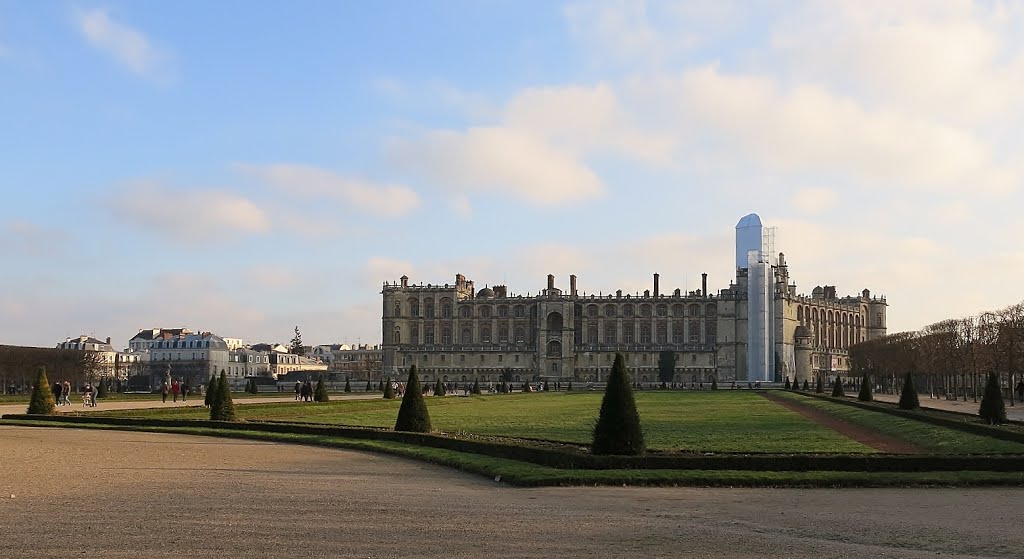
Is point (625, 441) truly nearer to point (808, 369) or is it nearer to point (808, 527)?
point (808, 527)

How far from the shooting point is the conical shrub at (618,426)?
1518 centimetres

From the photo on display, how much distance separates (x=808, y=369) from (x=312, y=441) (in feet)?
289

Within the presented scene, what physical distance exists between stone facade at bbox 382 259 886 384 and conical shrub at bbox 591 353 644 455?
281 feet

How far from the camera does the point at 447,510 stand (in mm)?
10992

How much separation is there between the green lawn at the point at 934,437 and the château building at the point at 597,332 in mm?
68901

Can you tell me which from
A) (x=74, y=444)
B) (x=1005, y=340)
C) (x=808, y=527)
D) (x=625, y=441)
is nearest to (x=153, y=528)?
(x=808, y=527)

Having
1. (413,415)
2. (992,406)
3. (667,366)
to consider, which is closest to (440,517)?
(413,415)

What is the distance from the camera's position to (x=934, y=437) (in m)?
21.3

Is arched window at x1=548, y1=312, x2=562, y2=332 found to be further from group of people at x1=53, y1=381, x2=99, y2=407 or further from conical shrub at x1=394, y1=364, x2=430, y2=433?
conical shrub at x1=394, y1=364, x2=430, y2=433

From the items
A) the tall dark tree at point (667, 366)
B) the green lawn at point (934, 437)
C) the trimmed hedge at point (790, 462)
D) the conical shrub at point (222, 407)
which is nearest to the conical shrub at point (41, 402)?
the conical shrub at point (222, 407)

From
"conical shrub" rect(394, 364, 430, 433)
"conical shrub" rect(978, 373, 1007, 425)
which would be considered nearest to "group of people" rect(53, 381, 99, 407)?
"conical shrub" rect(394, 364, 430, 433)

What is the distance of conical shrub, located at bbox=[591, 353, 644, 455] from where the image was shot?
15180 mm

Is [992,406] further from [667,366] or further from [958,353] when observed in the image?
[667,366]

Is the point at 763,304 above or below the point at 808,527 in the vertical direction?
above
